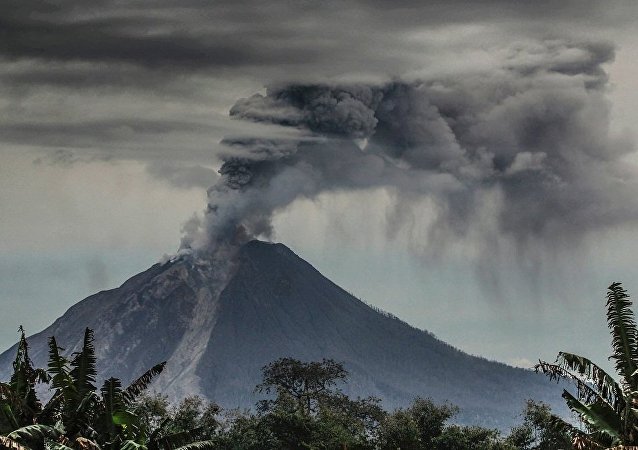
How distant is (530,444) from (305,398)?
29.0 meters

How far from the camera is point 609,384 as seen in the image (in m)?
25.6

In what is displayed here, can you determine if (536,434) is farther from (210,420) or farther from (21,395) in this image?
(21,395)

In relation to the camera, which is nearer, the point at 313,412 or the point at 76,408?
the point at 76,408

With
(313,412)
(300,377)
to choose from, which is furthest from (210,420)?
(300,377)

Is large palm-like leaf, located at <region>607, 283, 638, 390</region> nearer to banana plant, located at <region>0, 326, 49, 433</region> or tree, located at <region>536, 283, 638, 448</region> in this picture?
tree, located at <region>536, 283, 638, 448</region>

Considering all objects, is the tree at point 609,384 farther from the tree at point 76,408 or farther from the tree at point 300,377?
the tree at point 300,377

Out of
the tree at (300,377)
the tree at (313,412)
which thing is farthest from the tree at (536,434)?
the tree at (300,377)

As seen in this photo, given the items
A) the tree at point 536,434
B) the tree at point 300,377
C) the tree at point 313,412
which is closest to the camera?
the tree at point 536,434

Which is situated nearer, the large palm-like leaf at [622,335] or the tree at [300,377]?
the large palm-like leaf at [622,335]

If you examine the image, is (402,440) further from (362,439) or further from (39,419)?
(39,419)

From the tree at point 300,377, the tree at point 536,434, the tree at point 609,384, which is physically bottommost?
the tree at point 609,384

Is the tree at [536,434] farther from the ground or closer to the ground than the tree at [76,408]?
farther from the ground

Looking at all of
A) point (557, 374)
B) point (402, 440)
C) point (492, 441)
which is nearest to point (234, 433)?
point (402, 440)

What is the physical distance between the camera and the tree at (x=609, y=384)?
25.2 meters
